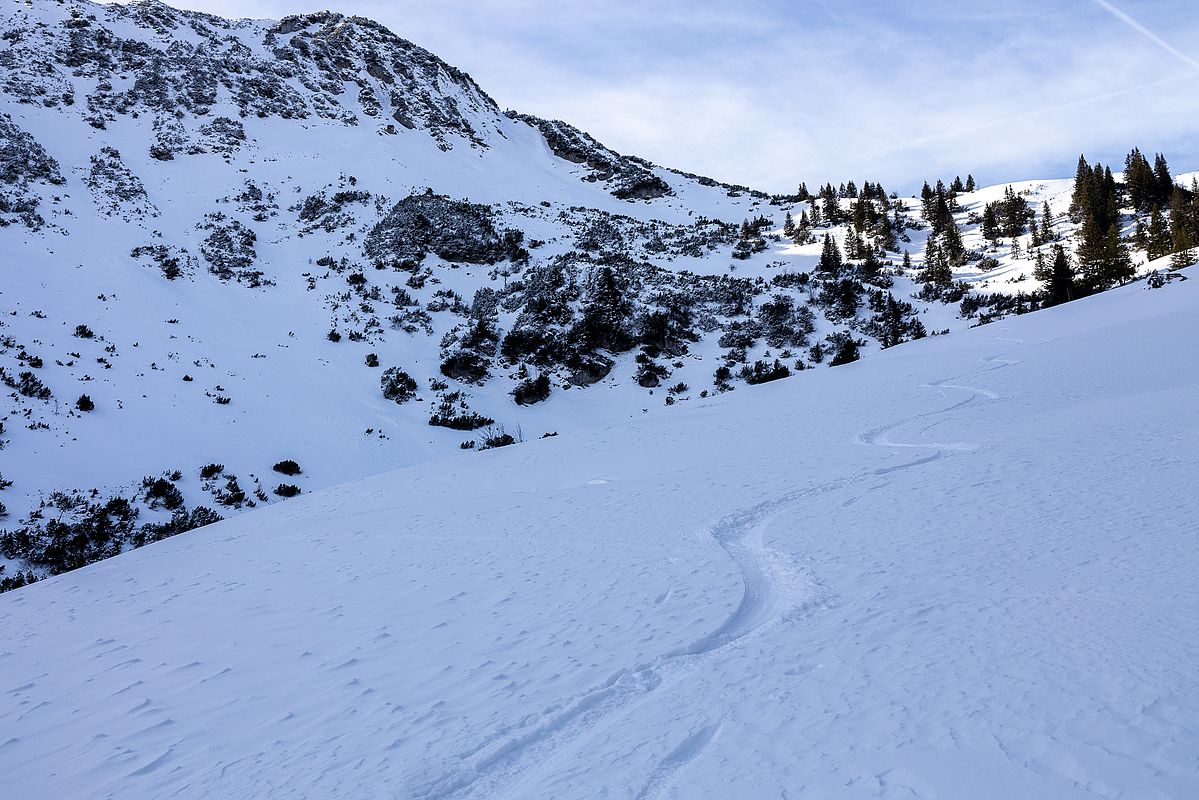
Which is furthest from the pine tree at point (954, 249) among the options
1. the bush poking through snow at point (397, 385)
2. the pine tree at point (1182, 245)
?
the bush poking through snow at point (397, 385)

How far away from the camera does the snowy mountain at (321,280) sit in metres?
18.5

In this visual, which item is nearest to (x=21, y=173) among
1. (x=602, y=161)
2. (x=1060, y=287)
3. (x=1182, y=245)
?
(x=602, y=161)

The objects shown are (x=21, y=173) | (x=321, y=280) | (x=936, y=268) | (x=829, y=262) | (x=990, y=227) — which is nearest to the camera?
(x=321, y=280)

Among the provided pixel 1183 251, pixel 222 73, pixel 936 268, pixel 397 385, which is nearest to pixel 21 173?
pixel 222 73

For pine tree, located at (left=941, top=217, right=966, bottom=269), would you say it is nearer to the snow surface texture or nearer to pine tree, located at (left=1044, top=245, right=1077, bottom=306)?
pine tree, located at (left=1044, top=245, right=1077, bottom=306)

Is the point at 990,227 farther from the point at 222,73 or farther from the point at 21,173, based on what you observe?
the point at 222,73

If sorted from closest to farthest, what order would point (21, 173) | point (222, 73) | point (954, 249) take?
point (21, 173)
point (954, 249)
point (222, 73)

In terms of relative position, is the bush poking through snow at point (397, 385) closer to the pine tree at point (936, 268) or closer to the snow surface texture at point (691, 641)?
the snow surface texture at point (691, 641)

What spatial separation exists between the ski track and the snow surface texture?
0.09ft

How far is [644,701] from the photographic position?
427cm

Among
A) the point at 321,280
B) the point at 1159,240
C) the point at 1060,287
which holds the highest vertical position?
the point at 321,280

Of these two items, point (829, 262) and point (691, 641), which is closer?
point (691, 641)

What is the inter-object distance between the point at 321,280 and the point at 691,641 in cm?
3527

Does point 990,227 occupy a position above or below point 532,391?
above
